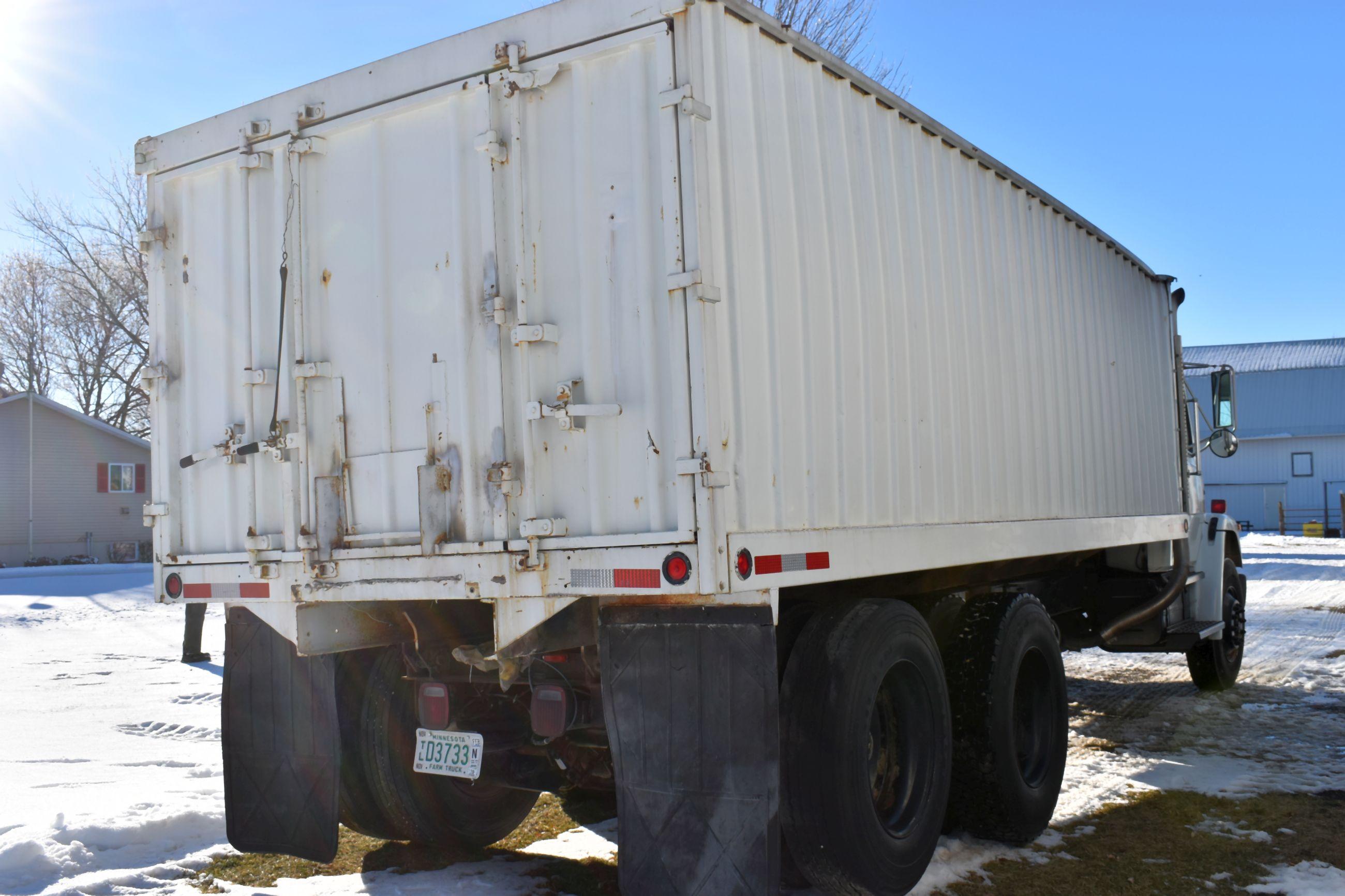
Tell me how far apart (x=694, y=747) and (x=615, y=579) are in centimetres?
63

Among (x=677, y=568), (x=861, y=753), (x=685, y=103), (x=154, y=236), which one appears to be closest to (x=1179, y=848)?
(x=861, y=753)

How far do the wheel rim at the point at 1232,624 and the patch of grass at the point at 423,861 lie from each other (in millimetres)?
6127

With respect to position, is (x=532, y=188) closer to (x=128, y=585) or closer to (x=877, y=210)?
(x=877, y=210)

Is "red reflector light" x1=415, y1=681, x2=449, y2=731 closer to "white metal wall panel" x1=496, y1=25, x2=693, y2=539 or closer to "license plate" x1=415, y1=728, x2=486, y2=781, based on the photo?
"license plate" x1=415, y1=728, x2=486, y2=781

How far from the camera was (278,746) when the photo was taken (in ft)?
16.8

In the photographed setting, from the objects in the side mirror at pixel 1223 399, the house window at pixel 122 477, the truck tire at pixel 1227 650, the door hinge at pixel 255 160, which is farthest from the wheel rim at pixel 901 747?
the house window at pixel 122 477

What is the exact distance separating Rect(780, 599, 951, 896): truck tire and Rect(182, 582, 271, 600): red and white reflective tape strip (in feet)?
7.42

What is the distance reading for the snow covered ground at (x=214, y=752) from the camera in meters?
5.02

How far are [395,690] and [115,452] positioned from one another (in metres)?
31.5

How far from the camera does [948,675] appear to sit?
5.56m

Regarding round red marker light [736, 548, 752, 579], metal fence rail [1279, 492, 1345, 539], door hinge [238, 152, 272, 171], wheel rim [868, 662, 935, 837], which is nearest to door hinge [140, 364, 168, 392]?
door hinge [238, 152, 272, 171]

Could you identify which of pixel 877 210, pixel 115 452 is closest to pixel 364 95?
pixel 877 210

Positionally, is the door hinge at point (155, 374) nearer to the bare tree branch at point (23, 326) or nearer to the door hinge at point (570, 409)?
the door hinge at point (570, 409)

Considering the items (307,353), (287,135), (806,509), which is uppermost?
(287,135)
